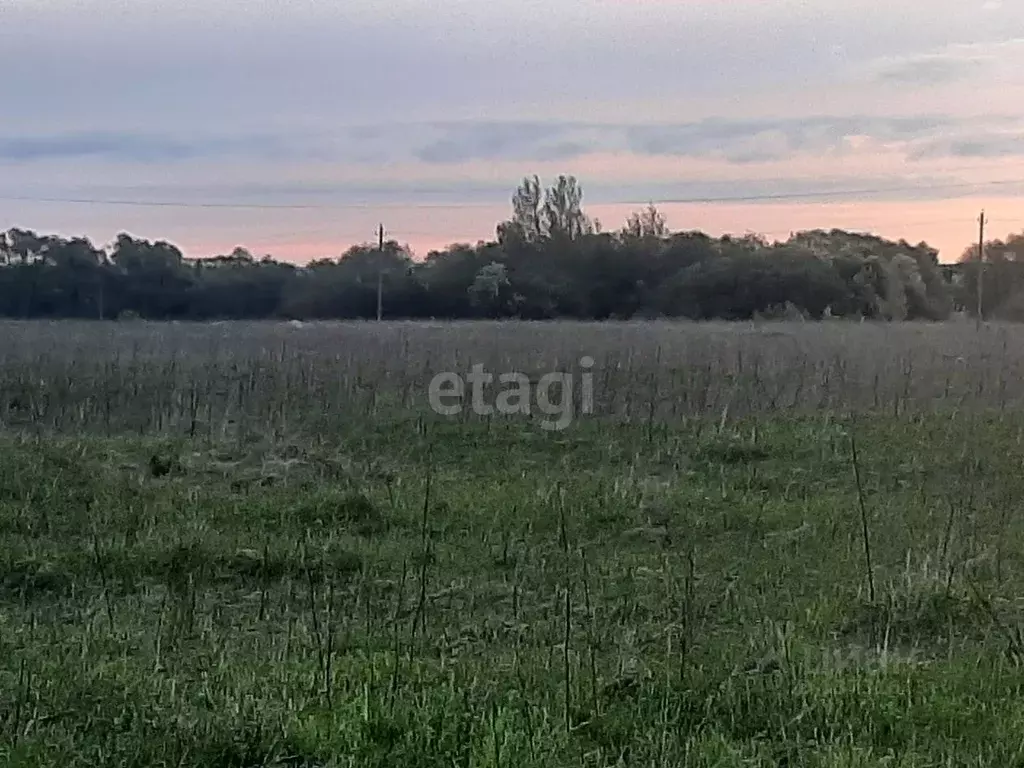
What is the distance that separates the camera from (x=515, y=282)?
43.6 meters

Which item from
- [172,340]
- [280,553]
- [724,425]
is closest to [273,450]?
[280,553]

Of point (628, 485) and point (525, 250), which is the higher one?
point (525, 250)

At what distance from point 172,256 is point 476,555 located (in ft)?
136

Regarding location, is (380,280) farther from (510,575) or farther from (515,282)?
(510,575)

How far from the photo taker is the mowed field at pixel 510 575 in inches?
163

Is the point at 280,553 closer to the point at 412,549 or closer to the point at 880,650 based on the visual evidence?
the point at 412,549

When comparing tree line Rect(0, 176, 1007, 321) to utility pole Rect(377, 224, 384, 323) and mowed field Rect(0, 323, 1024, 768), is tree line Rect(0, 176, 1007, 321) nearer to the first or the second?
utility pole Rect(377, 224, 384, 323)

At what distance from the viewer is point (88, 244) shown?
4578 cm

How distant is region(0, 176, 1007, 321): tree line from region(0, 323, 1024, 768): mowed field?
91.2 ft

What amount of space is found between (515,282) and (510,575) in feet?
122

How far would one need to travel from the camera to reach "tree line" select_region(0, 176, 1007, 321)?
42.3m

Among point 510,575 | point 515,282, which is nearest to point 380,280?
point 515,282

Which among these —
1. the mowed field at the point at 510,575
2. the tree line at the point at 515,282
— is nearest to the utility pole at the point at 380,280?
the tree line at the point at 515,282

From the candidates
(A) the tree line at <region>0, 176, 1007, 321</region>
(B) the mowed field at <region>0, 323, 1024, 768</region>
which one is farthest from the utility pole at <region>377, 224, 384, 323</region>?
(B) the mowed field at <region>0, 323, 1024, 768</region>
